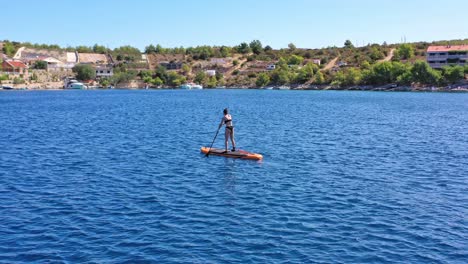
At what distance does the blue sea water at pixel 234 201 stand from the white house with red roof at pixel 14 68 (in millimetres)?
160504

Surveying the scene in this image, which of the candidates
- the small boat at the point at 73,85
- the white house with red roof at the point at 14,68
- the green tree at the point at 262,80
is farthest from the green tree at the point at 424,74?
the white house with red roof at the point at 14,68

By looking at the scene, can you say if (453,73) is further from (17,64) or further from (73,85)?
(17,64)

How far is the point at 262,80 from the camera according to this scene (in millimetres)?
196750

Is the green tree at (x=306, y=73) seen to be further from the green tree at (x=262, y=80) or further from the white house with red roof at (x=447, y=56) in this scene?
the white house with red roof at (x=447, y=56)

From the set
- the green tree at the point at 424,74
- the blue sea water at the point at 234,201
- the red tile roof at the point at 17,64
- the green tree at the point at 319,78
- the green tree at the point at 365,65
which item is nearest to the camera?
the blue sea water at the point at 234,201

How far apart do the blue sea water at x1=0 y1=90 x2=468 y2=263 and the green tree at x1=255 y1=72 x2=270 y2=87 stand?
507ft

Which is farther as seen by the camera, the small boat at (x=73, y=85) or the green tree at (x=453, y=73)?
the small boat at (x=73, y=85)

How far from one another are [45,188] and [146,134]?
23.4m

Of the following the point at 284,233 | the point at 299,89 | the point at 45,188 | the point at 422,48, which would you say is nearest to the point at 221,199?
the point at 284,233

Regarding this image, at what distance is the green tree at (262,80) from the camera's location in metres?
196

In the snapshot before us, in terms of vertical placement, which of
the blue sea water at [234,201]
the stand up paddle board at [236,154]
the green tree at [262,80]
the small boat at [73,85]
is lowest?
the blue sea water at [234,201]

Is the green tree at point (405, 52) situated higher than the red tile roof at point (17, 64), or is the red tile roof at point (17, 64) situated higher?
the green tree at point (405, 52)

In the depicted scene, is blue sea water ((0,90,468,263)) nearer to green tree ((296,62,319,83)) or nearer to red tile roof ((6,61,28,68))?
green tree ((296,62,319,83))

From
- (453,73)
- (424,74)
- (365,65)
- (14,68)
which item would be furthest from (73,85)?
(453,73)
